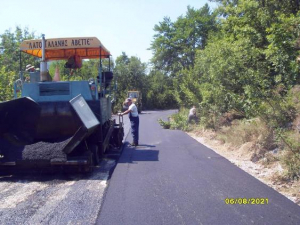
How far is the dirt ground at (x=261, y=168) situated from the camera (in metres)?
6.42

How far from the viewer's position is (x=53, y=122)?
8.20 metres

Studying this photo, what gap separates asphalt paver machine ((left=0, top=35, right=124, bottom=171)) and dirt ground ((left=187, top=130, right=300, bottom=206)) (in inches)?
138

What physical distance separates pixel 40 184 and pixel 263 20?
933 centimetres

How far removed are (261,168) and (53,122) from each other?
4804mm

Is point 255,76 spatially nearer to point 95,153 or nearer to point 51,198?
point 95,153

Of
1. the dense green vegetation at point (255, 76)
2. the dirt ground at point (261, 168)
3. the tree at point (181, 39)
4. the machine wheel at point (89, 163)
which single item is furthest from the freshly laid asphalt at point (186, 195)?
the tree at point (181, 39)

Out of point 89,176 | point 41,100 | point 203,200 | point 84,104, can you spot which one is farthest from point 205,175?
point 41,100

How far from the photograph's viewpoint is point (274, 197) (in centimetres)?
589

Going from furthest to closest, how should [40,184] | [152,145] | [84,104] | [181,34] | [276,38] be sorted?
1. [181,34]
2. [152,145]
3. [276,38]
4. [84,104]
5. [40,184]

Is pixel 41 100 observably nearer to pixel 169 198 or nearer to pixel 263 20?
pixel 169 198

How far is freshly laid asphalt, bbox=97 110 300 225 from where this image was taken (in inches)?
197

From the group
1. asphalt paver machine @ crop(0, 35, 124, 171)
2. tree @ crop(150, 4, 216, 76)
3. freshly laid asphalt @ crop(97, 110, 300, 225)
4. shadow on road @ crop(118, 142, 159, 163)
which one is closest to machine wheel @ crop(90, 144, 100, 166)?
asphalt paver machine @ crop(0, 35, 124, 171)
